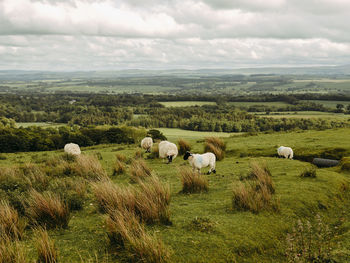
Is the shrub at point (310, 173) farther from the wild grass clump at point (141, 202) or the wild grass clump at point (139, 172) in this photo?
the wild grass clump at point (141, 202)

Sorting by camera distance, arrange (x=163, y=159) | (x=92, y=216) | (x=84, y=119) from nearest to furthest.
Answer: (x=92, y=216) < (x=163, y=159) < (x=84, y=119)

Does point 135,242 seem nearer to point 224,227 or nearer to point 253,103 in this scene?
point 224,227

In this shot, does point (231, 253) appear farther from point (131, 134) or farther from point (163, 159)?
point (131, 134)

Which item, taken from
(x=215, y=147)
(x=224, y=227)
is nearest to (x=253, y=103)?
(x=215, y=147)

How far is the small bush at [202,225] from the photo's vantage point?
6051 millimetres

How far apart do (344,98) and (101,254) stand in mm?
151948

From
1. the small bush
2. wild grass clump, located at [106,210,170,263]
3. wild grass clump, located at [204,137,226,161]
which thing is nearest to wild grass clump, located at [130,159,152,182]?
the small bush

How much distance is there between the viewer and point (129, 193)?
674cm

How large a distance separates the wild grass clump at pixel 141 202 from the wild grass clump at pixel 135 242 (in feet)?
2.21

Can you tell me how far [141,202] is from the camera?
6535mm

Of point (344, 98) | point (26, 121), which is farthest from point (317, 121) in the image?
point (26, 121)

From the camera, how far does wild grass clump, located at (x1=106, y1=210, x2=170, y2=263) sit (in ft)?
15.3

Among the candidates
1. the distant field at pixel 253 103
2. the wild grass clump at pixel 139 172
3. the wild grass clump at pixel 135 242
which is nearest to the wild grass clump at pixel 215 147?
the wild grass clump at pixel 139 172

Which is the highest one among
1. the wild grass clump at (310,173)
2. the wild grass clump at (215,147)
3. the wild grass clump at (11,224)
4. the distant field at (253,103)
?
the wild grass clump at (11,224)
